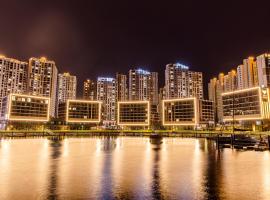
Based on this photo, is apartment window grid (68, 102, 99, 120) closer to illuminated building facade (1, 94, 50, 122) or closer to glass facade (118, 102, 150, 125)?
glass facade (118, 102, 150, 125)

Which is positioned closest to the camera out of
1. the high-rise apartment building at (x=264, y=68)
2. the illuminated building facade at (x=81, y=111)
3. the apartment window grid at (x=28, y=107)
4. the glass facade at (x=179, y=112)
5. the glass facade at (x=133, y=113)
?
the apartment window grid at (x=28, y=107)

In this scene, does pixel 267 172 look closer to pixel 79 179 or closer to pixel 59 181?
pixel 79 179

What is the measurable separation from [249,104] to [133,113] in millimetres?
81951

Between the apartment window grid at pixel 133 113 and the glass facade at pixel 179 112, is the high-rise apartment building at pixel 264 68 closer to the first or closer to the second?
the glass facade at pixel 179 112

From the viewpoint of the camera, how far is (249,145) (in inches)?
1812

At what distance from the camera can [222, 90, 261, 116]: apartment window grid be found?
427 ft

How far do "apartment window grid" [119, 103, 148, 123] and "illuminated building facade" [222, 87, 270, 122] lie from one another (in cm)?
5872

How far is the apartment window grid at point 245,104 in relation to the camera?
130125mm

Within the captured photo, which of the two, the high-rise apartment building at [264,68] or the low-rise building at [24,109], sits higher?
the high-rise apartment building at [264,68]

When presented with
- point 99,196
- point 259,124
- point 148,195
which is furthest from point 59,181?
point 259,124

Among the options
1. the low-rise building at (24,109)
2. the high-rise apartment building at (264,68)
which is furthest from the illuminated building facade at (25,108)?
the high-rise apartment building at (264,68)

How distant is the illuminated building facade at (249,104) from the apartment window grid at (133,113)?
58.7 metres

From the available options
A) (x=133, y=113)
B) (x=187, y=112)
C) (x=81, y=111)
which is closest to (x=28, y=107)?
(x=81, y=111)

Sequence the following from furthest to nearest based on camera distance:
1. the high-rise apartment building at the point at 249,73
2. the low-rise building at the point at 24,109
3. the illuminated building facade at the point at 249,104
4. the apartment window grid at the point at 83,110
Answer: the apartment window grid at the point at 83,110 → the high-rise apartment building at the point at 249,73 → the low-rise building at the point at 24,109 → the illuminated building facade at the point at 249,104
